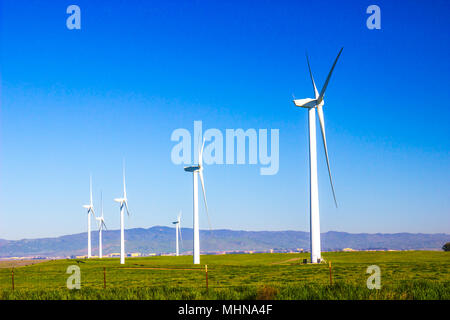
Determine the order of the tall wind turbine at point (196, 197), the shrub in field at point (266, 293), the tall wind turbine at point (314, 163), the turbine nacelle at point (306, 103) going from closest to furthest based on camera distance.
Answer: the shrub in field at point (266, 293) → the tall wind turbine at point (314, 163) → the turbine nacelle at point (306, 103) → the tall wind turbine at point (196, 197)

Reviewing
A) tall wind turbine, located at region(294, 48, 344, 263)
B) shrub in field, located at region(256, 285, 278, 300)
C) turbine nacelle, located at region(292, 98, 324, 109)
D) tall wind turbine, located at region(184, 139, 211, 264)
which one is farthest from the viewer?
tall wind turbine, located at region(184, 139, 211, 264)

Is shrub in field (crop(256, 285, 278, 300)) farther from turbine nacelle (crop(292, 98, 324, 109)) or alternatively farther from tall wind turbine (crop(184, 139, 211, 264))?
tall wind turbine (crop(184, 139, 211, 264))

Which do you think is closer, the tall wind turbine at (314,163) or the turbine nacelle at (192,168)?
the tall wind turbine at (314,163)

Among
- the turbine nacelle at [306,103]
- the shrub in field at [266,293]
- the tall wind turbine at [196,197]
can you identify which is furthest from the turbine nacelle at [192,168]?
the shrub in field at [266,293]

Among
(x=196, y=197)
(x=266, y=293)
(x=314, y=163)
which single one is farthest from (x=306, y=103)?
(x=266, y=293)

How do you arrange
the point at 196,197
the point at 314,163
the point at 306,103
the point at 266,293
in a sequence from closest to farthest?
the point at 266,293 → the point at 314,163 → the point at 306,103 → the point at 196,197

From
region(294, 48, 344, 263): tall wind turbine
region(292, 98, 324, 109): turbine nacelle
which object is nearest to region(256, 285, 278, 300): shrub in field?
region(294, 48, 344, 263): tall wind turbine

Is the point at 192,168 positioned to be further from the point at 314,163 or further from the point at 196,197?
the point at 314,163

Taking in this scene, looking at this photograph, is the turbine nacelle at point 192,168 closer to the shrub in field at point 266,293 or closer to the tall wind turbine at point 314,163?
the tall wind turbine at point 314,163

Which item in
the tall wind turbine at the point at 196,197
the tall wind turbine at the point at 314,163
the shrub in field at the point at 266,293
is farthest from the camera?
the tall wind turbine at the point at 196,197

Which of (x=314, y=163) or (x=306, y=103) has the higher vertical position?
(x=306, y=103)
